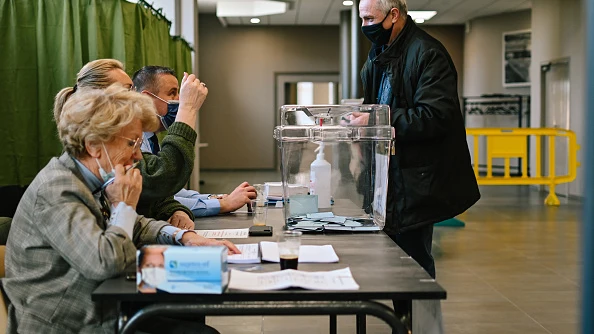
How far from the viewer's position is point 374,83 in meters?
2.99

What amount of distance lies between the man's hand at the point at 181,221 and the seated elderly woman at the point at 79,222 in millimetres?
560

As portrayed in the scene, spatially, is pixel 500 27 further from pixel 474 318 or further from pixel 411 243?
pixel 411 243

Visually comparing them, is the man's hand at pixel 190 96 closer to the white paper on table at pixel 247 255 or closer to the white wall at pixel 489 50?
the white paper on table at pixel 247 255

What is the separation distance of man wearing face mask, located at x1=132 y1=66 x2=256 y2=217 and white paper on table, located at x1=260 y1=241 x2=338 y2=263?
0.81 meters

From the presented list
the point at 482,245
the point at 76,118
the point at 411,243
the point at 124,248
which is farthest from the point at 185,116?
the point at 482,245

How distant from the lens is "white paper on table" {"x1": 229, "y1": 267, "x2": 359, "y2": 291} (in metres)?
1.56

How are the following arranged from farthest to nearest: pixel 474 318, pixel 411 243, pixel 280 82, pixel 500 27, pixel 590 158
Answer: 1. pixel 280 82
2. pixel 500 27
3. pixel 474 318
4. pixel 411 243
5. pixel 590 158

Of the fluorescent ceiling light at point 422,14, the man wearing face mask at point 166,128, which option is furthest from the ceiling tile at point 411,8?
the man wearing face mask at point 166,128

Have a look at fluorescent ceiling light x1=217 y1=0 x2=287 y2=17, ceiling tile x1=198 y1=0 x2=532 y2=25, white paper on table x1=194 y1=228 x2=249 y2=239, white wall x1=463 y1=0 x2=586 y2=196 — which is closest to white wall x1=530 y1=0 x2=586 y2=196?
white wall x1=463 y1=0 x2=586 y2=196

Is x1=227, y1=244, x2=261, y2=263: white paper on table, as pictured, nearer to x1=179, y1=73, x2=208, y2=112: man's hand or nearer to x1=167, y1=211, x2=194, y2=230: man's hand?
x1=167, y1=211, x2=194, y2=230: man's hand

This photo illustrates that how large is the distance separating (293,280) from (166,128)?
4.68 feet

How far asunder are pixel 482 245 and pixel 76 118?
513 centimetres

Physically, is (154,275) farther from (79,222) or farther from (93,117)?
(93,117)

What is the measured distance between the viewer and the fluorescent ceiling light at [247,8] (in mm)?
13391
